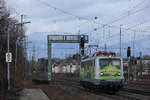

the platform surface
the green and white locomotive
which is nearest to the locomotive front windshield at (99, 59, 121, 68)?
the green and white locomotive

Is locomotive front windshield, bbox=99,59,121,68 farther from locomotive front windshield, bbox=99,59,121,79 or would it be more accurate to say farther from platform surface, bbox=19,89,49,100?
platform surface, bbox=19,89,49,100

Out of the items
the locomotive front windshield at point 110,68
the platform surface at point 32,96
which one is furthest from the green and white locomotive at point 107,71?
the platform surface at point 32,96

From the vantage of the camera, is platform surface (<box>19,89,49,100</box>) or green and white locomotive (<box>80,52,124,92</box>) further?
green and white locomotive (<box>80,52,124,92</box>)

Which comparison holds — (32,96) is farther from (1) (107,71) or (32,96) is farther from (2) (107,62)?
(2) (107,62)

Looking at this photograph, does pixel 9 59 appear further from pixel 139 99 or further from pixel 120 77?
pixel 139 99

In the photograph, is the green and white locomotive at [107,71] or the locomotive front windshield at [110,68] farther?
the locomotive front windshield at [110,68]

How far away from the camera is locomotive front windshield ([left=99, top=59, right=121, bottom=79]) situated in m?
20.2

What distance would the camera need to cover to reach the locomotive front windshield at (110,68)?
66.3 feet

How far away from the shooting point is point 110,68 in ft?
67.1

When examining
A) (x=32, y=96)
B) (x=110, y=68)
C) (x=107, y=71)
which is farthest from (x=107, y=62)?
(x=32, y=96)

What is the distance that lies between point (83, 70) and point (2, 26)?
32.2 ft

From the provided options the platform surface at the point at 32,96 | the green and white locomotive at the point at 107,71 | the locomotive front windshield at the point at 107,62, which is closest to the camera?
the platform surface at the point at 32,96

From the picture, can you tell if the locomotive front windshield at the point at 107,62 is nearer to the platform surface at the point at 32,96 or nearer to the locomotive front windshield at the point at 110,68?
the locomotive front windshield at the point at 110,68

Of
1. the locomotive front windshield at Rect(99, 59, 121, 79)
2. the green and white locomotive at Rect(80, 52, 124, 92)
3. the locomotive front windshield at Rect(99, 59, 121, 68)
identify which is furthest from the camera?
the locomotive front windshield at Rect(99, 59, 121, 68)
